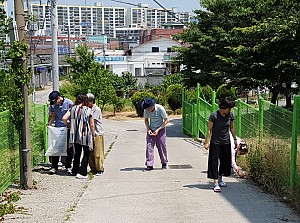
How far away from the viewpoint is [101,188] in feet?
25.8

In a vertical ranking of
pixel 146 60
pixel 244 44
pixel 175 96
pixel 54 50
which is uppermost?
pixel 244 44

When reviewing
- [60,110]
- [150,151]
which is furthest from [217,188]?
[60,110]

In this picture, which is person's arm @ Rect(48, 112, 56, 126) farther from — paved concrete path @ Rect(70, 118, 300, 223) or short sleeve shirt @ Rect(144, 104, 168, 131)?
short sleeve shirt @ Rect(144, 104, 168, 131)

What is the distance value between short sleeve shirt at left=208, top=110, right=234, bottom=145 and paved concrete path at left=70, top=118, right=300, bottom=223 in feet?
2.49

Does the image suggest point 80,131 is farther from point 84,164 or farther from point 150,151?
point 150,151

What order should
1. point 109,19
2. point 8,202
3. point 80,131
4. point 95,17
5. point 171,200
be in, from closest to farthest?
point 8,202 → point 171,200 → point 80,131 → point 95,17 → point 109,19

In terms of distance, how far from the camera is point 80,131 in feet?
28.6

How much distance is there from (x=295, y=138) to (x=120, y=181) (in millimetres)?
3219

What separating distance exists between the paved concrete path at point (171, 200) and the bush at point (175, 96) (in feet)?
77.0

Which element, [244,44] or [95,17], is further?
[95,17]

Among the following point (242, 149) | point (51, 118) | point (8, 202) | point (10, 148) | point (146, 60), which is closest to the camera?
point (8, 202)

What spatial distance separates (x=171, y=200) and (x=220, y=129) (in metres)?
1.44

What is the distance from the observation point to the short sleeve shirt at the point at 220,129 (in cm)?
762

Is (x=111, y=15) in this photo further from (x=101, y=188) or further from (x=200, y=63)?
(x=101, y=188)
